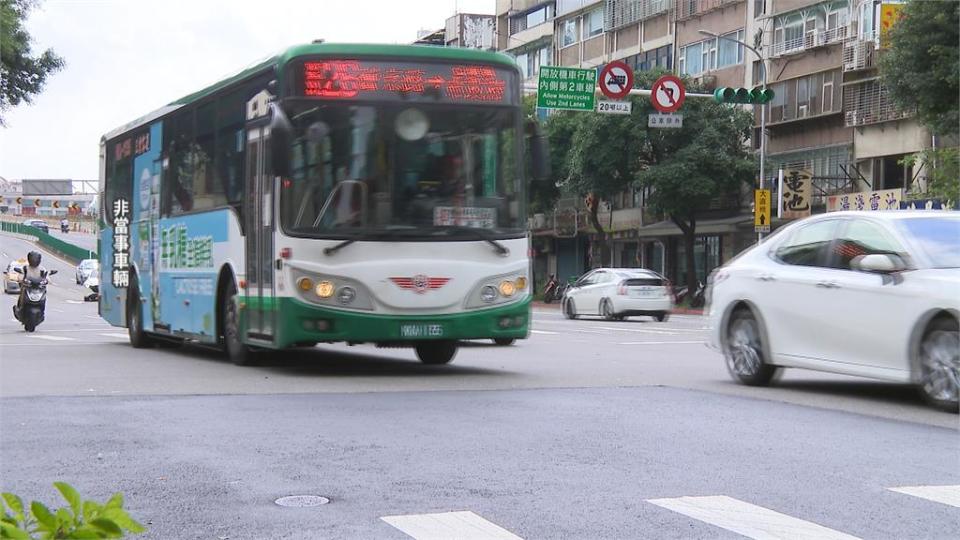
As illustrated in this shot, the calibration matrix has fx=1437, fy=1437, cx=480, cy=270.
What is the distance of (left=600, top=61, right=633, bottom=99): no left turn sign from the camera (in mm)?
31484

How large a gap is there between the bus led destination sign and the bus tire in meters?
7.69

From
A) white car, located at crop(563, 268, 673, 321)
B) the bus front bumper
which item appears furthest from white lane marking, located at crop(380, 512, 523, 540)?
white car, located at crop(563, 268, 673, 321)

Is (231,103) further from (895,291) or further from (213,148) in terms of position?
(895,291)

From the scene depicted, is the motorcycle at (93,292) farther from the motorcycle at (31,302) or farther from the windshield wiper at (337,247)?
the windshield wiper at (337,247)

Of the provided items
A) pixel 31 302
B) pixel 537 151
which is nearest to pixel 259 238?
pixel 537 151

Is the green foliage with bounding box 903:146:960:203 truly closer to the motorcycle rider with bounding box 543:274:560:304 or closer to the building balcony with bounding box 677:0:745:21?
the building balcony with bounding box 677:0:745:21

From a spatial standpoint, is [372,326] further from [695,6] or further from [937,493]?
[695,6]

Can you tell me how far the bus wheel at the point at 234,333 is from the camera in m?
15.8

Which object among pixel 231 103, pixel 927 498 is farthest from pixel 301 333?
pixel 927 498

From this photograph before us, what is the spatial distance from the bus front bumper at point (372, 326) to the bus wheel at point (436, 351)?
1.92m

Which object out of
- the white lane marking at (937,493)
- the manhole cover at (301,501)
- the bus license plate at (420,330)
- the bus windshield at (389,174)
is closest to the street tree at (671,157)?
the bus windshield at (389,174)

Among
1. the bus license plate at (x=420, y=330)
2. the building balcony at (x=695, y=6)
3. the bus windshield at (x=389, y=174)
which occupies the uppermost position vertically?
the building balcony at (x=695, y=6)

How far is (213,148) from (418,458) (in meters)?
9.35

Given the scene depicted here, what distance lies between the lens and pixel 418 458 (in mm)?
8078
